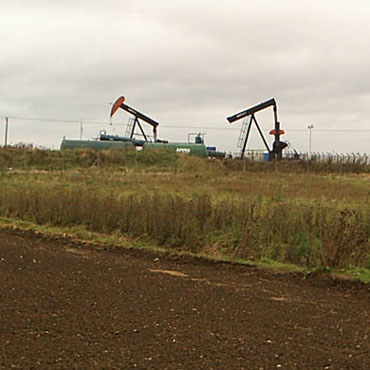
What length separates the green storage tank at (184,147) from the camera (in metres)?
62.3

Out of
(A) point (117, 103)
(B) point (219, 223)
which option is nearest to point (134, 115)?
(A) point (117, 103)

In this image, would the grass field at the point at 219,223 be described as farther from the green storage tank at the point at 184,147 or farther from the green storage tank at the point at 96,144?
the green storage tank at the point at 184,147

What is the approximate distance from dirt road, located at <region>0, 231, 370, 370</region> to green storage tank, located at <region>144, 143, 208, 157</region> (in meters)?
51.5

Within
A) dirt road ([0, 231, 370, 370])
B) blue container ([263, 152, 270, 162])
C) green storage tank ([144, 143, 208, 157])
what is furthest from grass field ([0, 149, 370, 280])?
blue container ([263, 152, 270, 162])

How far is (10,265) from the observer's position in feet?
33.6

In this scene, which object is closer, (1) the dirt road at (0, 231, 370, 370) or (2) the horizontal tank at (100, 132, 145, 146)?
(1) the dirt road at (0, 231, 370, 370)

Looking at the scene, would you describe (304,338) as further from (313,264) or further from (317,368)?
(313,264)

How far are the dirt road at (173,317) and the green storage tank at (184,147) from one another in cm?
5150

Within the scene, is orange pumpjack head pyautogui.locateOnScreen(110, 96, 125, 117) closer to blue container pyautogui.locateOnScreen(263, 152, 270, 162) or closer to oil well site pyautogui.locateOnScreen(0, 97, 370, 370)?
blue container pyautogui.locateOnScreen(263, 152, 270, 162)

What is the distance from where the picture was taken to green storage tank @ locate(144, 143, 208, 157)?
2454 inches

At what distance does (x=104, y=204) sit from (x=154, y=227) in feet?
6.78

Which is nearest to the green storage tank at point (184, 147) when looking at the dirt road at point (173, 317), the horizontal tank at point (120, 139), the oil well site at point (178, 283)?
the horizontal tank at point (120, 139)

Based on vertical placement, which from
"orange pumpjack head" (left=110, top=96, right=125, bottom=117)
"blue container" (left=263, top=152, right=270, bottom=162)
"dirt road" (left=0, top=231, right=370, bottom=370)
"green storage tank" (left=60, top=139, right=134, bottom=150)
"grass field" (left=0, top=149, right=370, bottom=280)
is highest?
"orange pumpjack head" (left=110, top=96, right=125, bottom=117)

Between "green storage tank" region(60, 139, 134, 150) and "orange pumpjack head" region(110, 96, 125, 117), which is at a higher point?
"orange pumpjack head" region(110, 96, 125, 117)
